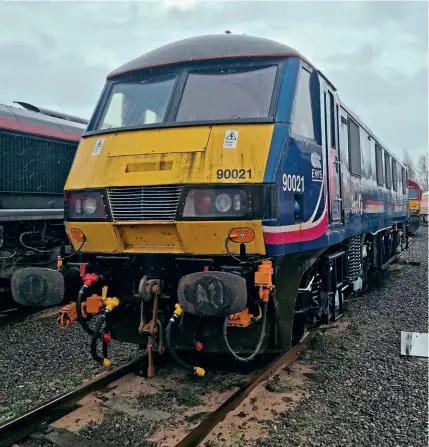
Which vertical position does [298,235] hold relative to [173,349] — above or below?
above

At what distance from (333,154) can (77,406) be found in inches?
146

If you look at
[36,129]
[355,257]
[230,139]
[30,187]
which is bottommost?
[355,257]

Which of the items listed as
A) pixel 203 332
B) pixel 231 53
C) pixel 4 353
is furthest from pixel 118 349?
pixel 231 53

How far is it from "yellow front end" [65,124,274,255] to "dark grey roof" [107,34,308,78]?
0.86 m

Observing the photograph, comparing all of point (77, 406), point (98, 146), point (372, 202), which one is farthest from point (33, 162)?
point (372, 202)

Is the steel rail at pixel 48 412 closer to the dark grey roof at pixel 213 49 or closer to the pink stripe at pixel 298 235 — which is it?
the pink stripe at pixel 298 235

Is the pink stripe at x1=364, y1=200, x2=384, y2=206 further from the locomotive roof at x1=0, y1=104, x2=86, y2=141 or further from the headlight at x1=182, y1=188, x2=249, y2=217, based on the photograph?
the locomotive roof at x1=0, y1=104, x2=86, y2=141

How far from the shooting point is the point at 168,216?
13.8 ft

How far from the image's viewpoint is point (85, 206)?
461cm

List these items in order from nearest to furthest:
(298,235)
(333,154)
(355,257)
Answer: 1. (298,235)
2. (333,154)
3. (355,257)

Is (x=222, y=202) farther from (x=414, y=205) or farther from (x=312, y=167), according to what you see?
(x=414, y=205)

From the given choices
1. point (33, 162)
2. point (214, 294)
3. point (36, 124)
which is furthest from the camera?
point (36, 124)

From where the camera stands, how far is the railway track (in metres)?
3.65

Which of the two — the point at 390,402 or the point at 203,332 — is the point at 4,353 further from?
the point at 390,402
